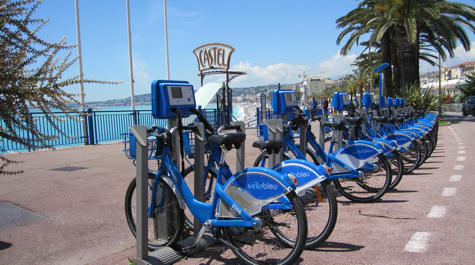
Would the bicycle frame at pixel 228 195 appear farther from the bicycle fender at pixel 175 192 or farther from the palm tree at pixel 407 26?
the palm tree at pixel 407 26

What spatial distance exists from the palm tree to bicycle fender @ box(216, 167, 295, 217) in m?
16.5

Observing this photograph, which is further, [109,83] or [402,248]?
[402,248]

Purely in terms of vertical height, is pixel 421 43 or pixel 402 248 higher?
pixel 421 43

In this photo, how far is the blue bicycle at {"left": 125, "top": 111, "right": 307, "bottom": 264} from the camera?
119 inches

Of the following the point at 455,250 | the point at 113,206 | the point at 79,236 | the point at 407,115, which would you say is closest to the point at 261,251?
the point at 455,250

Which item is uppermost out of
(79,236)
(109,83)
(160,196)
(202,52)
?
(202,52)

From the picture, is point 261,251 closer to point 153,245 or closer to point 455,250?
point 153,245

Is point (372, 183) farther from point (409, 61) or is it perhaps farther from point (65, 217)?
point (409, 61)

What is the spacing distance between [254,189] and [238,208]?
0.21m

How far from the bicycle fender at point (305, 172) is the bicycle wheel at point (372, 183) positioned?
1.44 meters

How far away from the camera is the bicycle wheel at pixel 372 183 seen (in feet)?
16.7

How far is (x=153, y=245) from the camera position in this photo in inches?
145

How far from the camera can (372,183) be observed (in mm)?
5258

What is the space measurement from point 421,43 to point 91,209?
23.8 m
